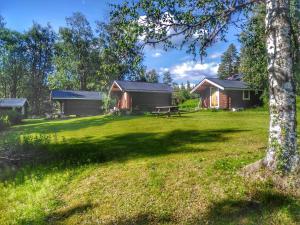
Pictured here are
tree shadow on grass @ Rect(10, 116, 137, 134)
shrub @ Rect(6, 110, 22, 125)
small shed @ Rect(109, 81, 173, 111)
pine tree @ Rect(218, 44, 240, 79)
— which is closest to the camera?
tree shadow on grass @ Rect(10, 116, 137, 134)

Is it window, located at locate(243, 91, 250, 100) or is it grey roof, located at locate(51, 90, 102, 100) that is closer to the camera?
window, located at locate(243, 91, 250, 100)

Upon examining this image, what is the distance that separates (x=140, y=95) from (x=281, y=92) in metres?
37.3

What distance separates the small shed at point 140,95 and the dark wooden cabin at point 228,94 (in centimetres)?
730

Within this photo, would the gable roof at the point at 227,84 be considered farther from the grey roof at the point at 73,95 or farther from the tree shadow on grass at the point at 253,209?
the tree shadow on grass at the point at 253,209

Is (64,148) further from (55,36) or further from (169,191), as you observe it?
(55,36)

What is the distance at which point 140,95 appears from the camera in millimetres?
43125

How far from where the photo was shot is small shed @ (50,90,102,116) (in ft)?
166

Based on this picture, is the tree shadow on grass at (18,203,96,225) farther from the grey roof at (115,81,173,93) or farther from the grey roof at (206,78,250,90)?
the grey roof at (115,81,173,93)

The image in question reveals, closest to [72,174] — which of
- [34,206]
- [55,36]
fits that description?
[34,206]

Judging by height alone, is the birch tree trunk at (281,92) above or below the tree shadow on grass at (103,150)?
above

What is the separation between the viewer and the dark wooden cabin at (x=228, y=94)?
36469mm

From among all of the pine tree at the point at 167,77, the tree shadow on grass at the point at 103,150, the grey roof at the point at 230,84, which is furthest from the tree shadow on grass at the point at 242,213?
the pine tree at the point at 167,77

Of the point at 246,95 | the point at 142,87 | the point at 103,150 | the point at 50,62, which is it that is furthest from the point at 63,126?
the point at 50,62

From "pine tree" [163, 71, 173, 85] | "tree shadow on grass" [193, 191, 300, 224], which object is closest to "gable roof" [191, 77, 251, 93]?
"tree shadow on grass" [193, 191, 300, 224]
